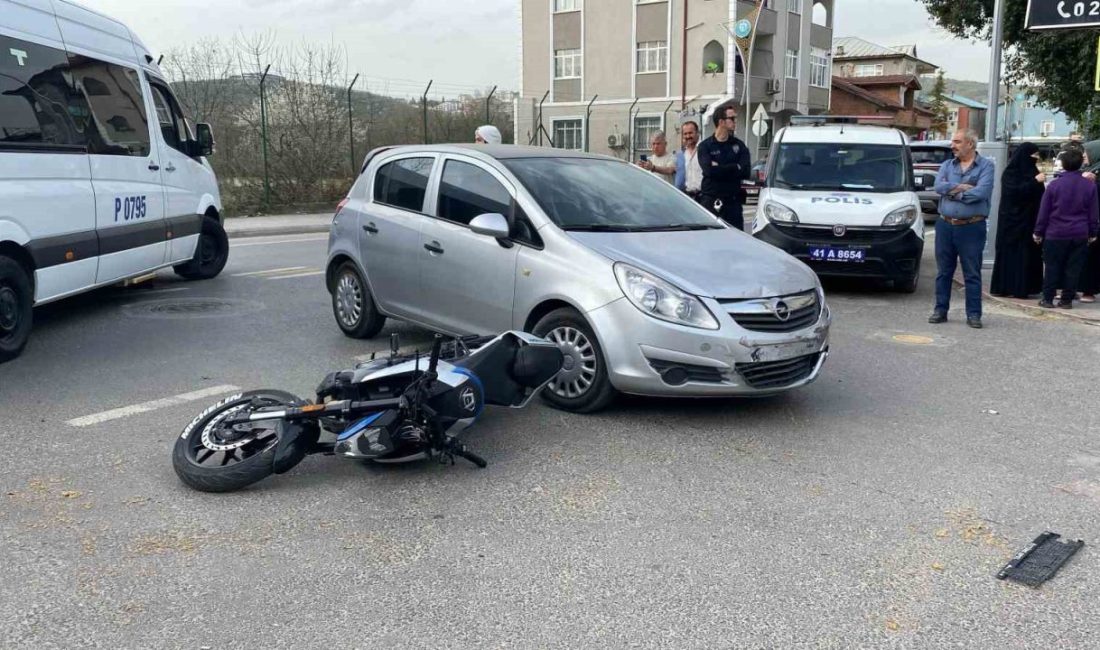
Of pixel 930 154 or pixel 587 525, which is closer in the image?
pixel 587 525

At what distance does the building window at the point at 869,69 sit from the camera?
85812 mm

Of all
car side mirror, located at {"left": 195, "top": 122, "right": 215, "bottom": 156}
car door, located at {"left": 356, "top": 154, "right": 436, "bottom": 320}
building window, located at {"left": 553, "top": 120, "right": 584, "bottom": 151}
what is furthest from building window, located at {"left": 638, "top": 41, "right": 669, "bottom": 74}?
car door, located at {"left": 356, "top": 154, "right": 436, "bottom": 320}

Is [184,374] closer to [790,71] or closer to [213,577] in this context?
[213,577]

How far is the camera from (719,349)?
5328 mm

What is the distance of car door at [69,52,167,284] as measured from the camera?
813 cm

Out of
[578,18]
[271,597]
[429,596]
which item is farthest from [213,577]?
[578,18]

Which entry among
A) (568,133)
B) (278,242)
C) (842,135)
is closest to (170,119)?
(278,242)

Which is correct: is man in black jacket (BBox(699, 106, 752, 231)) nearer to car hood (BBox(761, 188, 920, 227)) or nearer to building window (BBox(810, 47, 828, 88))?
car hood (BBox(761, 188, 920, 227))

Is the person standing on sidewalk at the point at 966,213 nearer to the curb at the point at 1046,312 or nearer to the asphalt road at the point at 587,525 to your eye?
the curb at the point at 1046,312

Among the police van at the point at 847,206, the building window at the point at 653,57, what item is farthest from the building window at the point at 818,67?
the police van at the point at 847,206

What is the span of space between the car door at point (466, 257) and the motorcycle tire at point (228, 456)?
1.70 meters

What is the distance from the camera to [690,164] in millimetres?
11062

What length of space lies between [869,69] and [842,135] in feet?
269

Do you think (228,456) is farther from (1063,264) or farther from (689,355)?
(1063,264)
